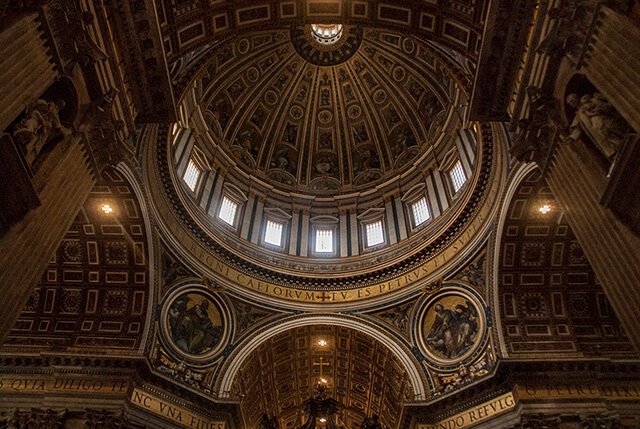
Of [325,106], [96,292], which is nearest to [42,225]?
[96,292]

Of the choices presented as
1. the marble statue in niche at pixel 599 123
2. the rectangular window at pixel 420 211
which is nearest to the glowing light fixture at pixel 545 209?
the rectangular window at pixel 420 211

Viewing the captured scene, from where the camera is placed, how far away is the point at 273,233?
26.3m

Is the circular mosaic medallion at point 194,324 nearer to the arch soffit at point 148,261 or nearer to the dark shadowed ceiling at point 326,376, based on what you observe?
the arch soffit at point 148,261

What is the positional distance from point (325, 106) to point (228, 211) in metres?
10.6

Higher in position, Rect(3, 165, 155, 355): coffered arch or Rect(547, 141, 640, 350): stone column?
Rect(3, 165, 155, 355): coffered arch

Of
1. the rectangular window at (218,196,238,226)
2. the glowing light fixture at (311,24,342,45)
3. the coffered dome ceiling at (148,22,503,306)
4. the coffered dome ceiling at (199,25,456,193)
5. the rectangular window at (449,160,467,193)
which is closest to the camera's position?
the coffered dome ceiling at (148,22,503,306)

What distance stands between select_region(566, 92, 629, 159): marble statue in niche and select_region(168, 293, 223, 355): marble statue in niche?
15204mm

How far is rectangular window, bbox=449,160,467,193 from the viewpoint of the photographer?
907 inches

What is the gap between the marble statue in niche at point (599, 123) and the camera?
920 cm

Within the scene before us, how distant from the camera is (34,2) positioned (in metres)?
9.03

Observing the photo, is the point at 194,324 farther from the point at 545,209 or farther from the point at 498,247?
the point at 545,209

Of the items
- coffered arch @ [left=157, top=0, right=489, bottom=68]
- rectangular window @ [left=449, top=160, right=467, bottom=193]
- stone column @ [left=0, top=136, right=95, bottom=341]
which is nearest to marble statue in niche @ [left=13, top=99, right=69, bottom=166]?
stone column @ [left=0, top=136, right=95, bottom=341]

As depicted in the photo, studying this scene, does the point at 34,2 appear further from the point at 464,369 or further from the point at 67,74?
the point at 464,369

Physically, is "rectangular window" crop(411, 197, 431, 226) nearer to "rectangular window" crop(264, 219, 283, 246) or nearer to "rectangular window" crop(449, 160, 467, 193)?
"rectangular window" crop(449, 160, 467, 193)
